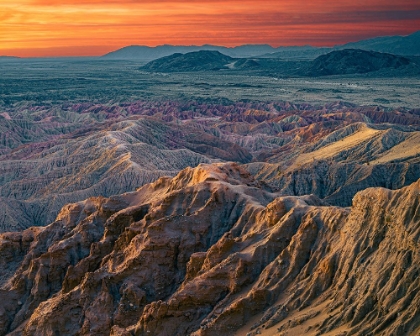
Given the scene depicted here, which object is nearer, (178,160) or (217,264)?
(217,264)

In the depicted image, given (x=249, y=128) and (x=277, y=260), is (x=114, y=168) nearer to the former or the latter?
(x=277, y=260)

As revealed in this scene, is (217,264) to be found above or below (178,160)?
above

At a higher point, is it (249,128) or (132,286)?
(132,286)

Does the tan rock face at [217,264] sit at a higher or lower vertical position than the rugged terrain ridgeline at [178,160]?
higher

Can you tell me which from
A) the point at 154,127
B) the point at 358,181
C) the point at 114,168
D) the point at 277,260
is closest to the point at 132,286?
the point at 277,260

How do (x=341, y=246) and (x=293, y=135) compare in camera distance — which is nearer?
(x=341, y=246)

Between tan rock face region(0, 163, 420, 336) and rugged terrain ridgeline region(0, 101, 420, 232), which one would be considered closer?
tan rock face region(0, 163, 420, 336)

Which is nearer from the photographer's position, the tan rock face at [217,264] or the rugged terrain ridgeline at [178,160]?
the tan rock face at [217,264]

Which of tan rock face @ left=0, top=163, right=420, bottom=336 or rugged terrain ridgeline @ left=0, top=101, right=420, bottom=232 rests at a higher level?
tan rock face @ left=0, top=163, right=420, bottom=336
